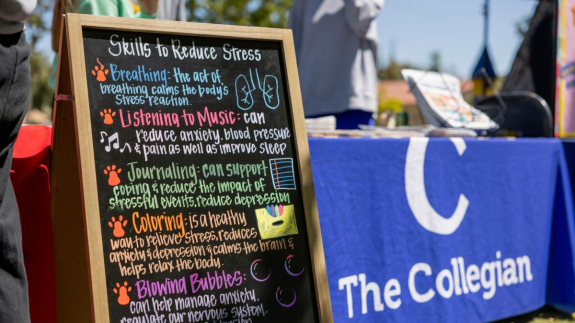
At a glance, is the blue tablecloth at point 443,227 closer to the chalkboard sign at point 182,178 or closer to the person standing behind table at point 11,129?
the chalkboard sign at point 182,178

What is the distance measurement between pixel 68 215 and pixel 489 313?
7.97ft

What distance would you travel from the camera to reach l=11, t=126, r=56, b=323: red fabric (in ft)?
7.29

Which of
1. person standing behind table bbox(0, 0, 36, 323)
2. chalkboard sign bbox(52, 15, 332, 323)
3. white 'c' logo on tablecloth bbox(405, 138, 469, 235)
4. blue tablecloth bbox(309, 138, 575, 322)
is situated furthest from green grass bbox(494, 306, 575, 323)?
person standing behind table bbox(0, 0, 36, 323)

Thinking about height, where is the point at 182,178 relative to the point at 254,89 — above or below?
below

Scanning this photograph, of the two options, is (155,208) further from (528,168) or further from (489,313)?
(528,168)

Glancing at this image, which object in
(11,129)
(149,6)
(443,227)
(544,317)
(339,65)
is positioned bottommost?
(544,317)

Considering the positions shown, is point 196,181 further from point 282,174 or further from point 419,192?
point 419,192

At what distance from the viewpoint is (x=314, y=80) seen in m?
4.03

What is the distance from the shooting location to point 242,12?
18.5m

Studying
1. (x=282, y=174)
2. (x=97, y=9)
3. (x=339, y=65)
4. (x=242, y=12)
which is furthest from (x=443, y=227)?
(x=242, y=12)

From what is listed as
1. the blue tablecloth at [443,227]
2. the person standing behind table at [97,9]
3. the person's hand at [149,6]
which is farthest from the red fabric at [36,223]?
the blue tablecloth at [443,227]

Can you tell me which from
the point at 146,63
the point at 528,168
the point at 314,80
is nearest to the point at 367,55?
the point at 314,80

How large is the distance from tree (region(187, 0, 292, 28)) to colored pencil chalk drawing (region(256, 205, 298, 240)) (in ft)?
52.3

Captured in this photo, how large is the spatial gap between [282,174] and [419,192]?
114 cm
